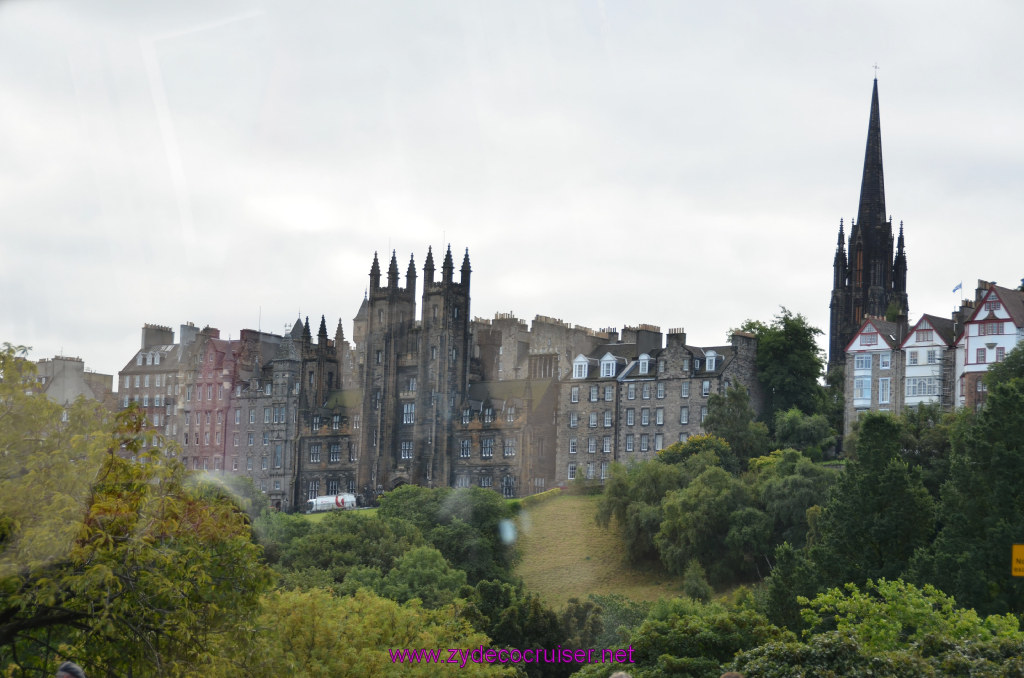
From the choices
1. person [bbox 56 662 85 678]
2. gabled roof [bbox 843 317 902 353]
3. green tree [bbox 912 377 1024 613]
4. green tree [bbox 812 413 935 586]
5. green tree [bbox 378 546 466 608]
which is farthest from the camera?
gabled roof [bbox 843 317 902 353]

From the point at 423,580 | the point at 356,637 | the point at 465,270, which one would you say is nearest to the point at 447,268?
Answer: the point at 465,270

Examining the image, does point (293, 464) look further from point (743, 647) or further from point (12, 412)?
point (12, 412)

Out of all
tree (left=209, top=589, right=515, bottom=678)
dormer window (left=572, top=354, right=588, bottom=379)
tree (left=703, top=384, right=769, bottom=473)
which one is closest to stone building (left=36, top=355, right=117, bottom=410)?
dormer window (left=572, top=354, right=588, bottom=379)

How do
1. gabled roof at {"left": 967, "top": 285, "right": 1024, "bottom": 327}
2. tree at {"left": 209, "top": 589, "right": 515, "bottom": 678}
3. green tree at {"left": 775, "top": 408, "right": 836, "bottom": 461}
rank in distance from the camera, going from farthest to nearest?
green tree at {"left": 775, "top": 408, "right": 836, "bottom": 461}, gabled roof at {"left": 967, "top": 285, "right": 1024, "bottom": 327}, tree at {"left": 209, "top": 589, "right": 515, "bottom": 678}

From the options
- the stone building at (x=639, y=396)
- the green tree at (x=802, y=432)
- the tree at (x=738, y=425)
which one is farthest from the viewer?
the stone building at (x=639, y=396)

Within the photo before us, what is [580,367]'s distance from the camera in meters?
98.7

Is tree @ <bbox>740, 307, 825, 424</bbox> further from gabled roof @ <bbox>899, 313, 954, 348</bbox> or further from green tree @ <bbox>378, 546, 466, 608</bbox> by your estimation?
green tree @ <bbox>378, 546, 466, 608</bbox>

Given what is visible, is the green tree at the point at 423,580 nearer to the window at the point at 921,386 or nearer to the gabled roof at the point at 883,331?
the window at the point at 921,386

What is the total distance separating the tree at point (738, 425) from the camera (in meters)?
85.2

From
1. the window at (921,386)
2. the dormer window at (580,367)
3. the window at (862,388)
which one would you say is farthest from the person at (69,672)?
the dormer window at (580,367)

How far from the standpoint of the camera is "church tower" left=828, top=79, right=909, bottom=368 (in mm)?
108062

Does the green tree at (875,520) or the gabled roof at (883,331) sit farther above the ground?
the gabled roof at (883,331)

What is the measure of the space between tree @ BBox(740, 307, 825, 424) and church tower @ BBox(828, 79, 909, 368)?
45.4 ft

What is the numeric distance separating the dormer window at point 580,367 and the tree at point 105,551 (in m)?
76.0
